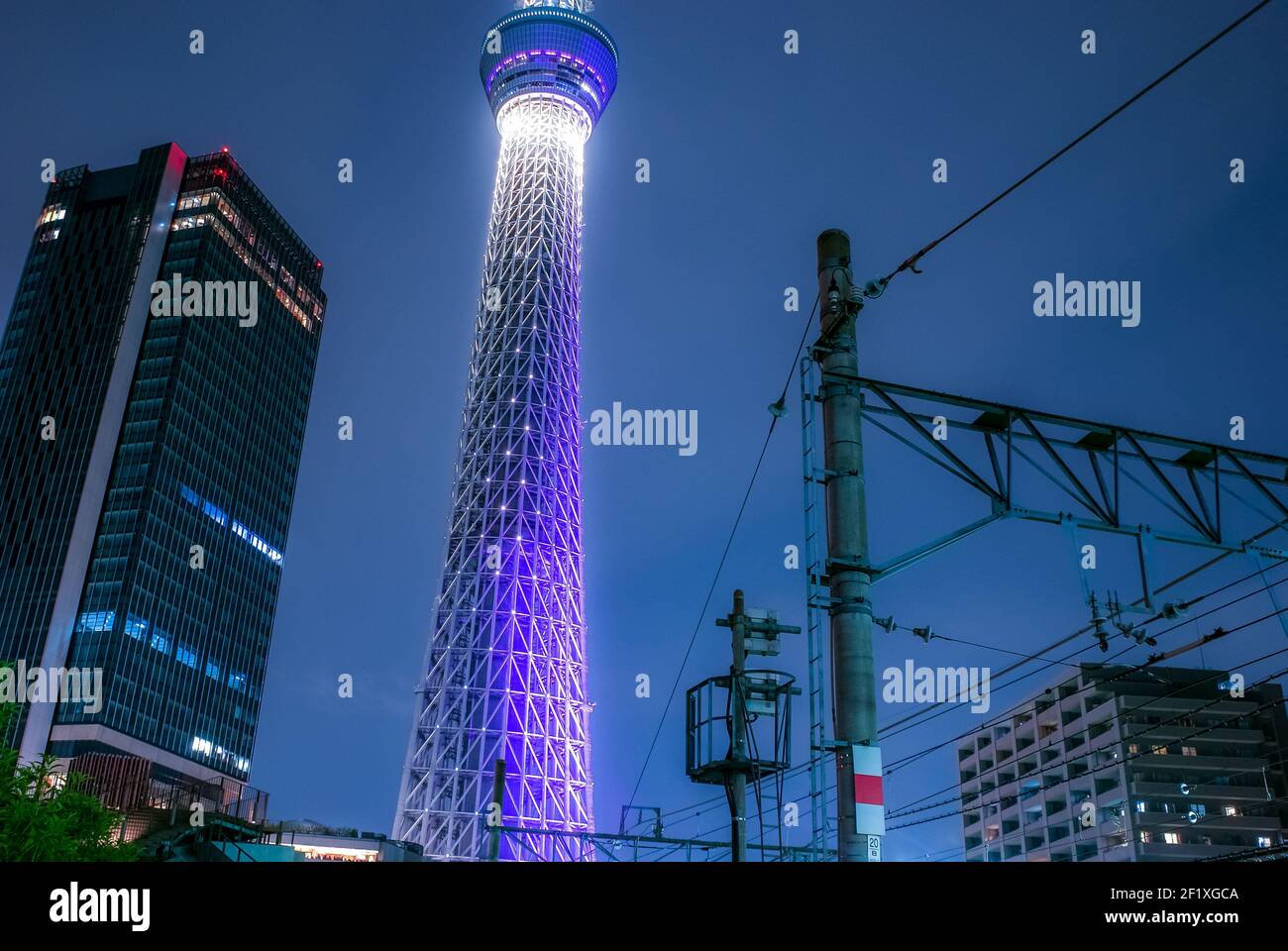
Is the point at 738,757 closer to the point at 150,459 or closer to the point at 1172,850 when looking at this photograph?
the point at 1172,850

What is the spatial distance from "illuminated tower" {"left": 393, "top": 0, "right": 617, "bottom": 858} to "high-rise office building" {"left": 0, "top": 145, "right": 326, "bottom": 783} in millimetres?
55343

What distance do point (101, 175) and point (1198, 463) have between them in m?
158

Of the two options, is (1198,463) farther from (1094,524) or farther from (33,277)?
(33,277)

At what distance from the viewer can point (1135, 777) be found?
9981 centimetres

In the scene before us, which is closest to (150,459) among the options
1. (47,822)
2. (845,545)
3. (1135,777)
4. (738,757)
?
(47,822)

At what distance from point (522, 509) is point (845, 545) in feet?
234

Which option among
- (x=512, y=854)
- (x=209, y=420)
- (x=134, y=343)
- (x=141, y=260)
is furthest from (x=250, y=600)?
(x=512, y=854)

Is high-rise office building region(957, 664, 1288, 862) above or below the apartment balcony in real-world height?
above

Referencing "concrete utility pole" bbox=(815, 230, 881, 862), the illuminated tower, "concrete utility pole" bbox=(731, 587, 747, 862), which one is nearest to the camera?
"concrete utility pole" bbox=(815, 230, 881, 862)

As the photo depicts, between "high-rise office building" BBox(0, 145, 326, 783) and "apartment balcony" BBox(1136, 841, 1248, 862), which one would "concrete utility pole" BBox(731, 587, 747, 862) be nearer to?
"apartment balcony" BBox(1136, 841, 1248, 862)

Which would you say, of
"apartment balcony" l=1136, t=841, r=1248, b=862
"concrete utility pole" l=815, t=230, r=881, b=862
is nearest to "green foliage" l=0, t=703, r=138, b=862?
"concrete utility pole" l=815, t=230, r=881, b=862

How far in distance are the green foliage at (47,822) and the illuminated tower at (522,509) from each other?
3861cm

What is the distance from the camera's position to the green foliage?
2938 centimetres

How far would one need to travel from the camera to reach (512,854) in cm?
7369
